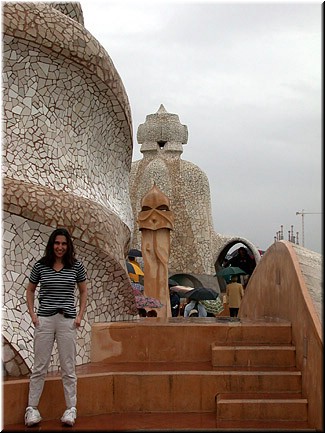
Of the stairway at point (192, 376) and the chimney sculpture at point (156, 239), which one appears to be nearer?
the stairway at point (192, 376)

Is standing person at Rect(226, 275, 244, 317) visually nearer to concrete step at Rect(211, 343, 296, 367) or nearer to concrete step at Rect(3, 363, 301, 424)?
concrete step at Rect(211, 343, 296, 367)

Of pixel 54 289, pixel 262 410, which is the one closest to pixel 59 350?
pixel 54 289

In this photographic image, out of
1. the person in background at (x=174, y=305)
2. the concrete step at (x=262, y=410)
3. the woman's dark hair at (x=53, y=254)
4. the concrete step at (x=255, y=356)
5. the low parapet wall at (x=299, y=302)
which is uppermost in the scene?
the woman's dark hair at (x=53, y=254)

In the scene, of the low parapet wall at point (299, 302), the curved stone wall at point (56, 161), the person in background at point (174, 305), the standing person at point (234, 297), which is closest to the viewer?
the low parapet wall at point (299, 302)

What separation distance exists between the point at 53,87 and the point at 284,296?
113 inches

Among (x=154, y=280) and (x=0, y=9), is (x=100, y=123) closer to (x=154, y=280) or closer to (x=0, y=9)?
(x=0, y=9)

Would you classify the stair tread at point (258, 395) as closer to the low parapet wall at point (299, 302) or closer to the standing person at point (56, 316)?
the low parapet wall at point (299, 302)

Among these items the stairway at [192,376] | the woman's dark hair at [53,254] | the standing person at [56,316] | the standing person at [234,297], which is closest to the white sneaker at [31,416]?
the standing person at [56,316]

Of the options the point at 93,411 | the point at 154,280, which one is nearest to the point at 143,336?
the point at 93,411

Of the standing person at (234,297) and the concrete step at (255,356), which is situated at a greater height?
the concrete step at (255,356)

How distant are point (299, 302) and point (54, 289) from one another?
6.89 feet

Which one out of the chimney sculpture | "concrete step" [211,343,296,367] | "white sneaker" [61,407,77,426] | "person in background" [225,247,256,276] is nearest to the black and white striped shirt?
"white sneaker" [61,407,77,426]

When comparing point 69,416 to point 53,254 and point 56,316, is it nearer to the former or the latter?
point 56,316

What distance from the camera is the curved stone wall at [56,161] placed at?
5109mm
